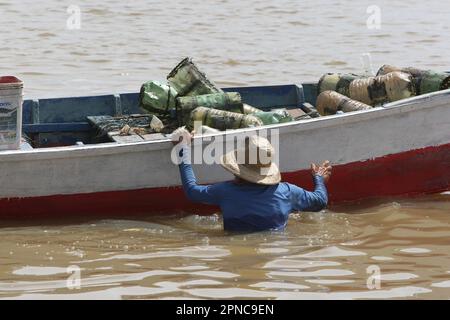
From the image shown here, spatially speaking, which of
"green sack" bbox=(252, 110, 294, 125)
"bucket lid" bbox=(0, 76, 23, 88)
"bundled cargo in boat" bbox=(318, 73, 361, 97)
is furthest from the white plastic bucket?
"bundled cargo in boat" bbox=(318, 73, 361, 97)

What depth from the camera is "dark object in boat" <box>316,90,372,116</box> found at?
34.0ft

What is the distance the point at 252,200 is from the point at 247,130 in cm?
84

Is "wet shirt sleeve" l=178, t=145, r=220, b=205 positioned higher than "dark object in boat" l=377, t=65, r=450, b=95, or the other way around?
"dark object in boat" l=377, t=65, r=450, b=95

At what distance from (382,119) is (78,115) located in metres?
3.00

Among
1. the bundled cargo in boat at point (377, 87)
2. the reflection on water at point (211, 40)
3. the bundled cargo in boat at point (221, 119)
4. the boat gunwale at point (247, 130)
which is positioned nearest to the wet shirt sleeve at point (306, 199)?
the boat gunwale at point (247, 130)

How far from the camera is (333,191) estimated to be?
33.8ft

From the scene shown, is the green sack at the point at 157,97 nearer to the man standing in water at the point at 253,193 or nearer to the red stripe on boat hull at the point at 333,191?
the red stripe on boat hull at the point at 333,191

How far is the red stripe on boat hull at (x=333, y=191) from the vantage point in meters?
9.54

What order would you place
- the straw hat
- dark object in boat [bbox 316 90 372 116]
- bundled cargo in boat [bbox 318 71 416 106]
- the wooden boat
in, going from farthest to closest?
A: bundled cargo in boat [bbox 318 71 416 106], dark object in boat [bbox 316 90 372 116], the wooden boat, the straw hat

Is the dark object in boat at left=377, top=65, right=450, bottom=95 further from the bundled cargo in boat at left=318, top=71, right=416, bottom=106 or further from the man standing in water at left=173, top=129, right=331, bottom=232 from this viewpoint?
the man standing in water at left=173, top=129, right=331, bottom=232

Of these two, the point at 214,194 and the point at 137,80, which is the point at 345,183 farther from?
the point at 137,80

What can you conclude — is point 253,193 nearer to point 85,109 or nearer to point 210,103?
point 210,103

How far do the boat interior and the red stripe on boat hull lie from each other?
75 cm

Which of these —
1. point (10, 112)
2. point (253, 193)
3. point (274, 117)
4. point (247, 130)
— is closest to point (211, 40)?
point (274, 117)
